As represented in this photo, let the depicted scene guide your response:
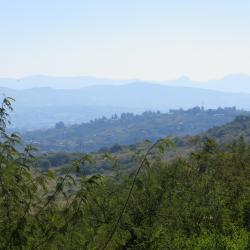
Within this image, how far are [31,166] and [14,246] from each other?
2.11m

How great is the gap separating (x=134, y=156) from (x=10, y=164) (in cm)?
541

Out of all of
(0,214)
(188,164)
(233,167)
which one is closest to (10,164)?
(0,214)

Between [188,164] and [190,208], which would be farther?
[188,164]

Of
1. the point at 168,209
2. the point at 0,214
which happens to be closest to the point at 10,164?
the point at 0,214

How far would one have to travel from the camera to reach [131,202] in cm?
1923

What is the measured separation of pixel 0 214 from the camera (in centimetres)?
862

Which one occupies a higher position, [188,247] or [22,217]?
[22,217]

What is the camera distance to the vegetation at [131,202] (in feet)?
27.0

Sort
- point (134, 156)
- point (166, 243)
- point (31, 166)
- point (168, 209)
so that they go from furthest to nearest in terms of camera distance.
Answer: point (168, 209)
point (166, 243)
point (134, 156)
point (31, 166)

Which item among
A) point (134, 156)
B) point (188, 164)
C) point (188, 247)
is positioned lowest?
point (188, 247)

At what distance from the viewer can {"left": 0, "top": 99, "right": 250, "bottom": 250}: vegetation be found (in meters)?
8.22

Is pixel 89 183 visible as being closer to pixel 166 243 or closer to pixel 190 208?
pixel 166 243

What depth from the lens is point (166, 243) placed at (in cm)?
1625

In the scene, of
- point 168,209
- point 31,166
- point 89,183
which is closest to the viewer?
point 89,183
